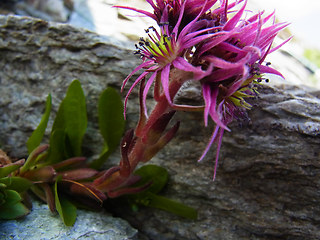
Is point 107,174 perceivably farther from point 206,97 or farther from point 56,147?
point 206,97

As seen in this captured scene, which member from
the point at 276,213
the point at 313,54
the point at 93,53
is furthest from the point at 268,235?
the point at 313,54

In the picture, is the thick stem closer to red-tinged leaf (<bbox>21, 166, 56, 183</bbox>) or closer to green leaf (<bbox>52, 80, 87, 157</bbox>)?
red-tinged leaf (<bbox>21, 166, 56, 183</bbox>)

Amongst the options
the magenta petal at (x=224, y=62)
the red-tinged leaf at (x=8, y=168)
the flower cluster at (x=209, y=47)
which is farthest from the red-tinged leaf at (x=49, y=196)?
the magenta petal at (x=224, y=62)

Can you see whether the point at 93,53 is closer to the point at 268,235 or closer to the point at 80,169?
the point at 80,169

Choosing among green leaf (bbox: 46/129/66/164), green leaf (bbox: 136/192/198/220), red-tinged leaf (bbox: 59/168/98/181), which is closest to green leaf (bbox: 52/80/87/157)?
green leaf (bbox: 46/129/66/164)

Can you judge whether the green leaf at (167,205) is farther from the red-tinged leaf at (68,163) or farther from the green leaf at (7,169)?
the green leaf at (7,169)

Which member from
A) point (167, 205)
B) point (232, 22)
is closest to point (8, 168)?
point (167, 205)
